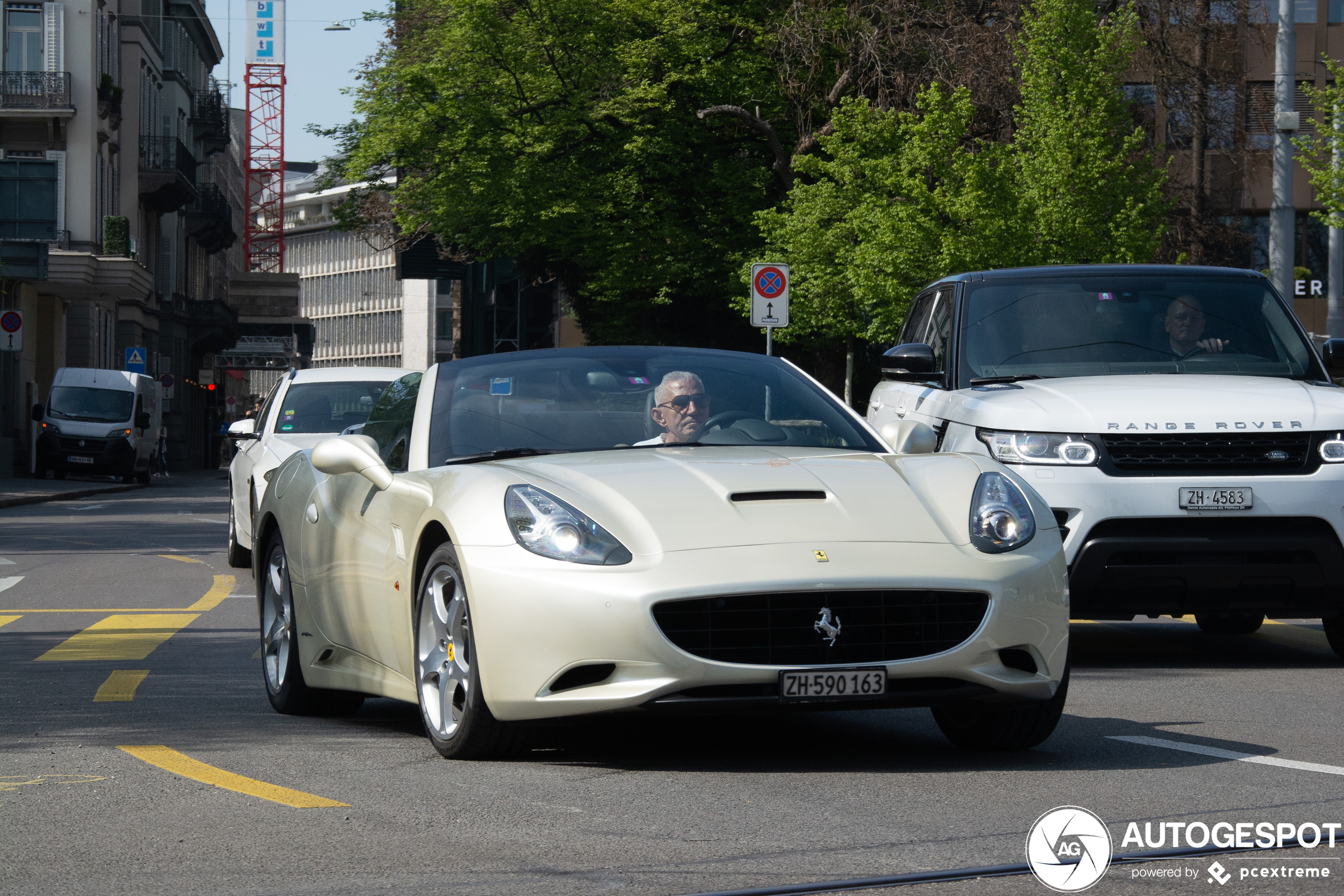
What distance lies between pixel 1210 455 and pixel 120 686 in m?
4.71

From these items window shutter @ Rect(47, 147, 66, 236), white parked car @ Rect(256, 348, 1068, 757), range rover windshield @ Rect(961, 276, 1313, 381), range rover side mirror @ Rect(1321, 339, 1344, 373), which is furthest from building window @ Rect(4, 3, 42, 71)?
white parked car @ Rect(256, 348, 1068, 757)

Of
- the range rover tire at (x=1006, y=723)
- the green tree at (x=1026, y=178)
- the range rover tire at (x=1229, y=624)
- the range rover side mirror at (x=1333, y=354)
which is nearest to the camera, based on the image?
the range rover tire at (x=1006, y=723)

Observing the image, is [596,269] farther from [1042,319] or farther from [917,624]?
A: [917,624]

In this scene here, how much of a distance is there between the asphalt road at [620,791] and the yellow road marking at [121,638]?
56 centimetres

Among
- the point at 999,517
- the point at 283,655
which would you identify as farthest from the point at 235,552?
the point at 999,517

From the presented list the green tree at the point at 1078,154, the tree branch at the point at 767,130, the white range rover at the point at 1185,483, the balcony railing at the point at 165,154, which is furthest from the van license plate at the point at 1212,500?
the balcony railing at the point at 165,154

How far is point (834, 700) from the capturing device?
566 centimetres

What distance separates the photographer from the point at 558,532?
573cm

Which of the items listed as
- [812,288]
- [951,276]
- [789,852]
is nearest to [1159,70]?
[812,288]

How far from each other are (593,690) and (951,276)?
5.88 meters

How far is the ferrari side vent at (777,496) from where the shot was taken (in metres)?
5.88

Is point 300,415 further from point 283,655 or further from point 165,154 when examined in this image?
point 165,154

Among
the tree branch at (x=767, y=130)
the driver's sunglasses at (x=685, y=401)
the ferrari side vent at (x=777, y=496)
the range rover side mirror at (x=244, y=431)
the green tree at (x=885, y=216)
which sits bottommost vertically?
the range rover side mirror at (x=244, y=431)

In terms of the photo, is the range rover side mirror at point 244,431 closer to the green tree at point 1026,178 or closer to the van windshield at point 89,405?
the green tree at point 1026,178
